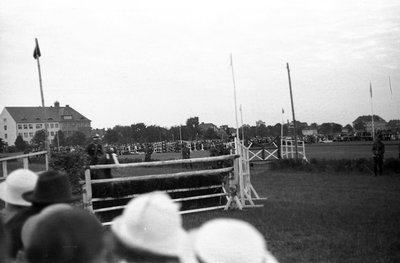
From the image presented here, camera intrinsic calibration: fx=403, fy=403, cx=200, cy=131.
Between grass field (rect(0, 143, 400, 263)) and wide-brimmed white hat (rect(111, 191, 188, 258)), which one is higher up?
wide-brimmed white hat (rect(111, 191, 188, 258))

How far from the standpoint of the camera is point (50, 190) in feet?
8.97

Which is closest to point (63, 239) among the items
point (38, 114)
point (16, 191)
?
point (16, 191)

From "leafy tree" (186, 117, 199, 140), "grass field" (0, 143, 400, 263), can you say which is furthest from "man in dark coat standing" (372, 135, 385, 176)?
"leafy tree" (186, 117, 199, 140)

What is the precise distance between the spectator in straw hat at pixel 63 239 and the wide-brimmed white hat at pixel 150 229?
0.82 meters

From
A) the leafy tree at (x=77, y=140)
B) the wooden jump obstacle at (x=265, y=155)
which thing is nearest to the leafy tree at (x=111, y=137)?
the leafy tree at (x=77, y=140)

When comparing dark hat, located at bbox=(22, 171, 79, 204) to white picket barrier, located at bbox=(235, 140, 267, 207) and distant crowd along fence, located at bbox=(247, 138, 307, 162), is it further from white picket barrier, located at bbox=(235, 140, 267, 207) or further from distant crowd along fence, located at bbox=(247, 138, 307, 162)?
distant crowd along fence, located at bbox=(247, 138, 307, 162)

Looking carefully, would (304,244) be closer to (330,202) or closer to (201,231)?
(330,202)

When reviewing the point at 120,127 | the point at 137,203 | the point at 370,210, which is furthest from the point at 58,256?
the point at 120,127

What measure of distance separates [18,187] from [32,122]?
376 feet

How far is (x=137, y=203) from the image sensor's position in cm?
150

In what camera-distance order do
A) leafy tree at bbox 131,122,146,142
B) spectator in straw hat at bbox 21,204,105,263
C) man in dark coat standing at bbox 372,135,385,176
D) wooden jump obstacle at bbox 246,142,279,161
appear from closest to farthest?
spectator in straw hat at bbox 21,204,105,263
man in dark coat standing at bbox 372,135,385,176
wooden jump obstacle at bbox 246,142,279,161
leafy tree at bbox 131,122,146,142

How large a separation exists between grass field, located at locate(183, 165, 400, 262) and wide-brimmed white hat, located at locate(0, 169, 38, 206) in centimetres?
417

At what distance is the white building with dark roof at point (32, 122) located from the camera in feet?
350

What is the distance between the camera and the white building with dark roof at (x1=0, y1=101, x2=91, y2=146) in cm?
10662
